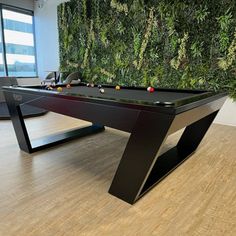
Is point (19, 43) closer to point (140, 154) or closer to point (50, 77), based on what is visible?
point (50, 77)

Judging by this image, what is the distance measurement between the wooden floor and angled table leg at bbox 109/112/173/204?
10 centimetres

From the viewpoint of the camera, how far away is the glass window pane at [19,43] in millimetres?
7152

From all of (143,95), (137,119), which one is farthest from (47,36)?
(137,119)

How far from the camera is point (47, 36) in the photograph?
23.6 feet

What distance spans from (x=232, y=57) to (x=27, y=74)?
6.88 metres

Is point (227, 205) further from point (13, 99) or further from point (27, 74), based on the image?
point (27, 74)

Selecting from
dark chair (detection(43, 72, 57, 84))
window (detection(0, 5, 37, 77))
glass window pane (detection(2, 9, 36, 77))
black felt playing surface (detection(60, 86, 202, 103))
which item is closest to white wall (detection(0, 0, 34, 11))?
window (detection(0, 5, 37, 77))

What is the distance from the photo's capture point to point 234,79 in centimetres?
370

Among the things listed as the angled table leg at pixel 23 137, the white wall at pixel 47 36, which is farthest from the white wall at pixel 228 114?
the white wall at pixel 47 36

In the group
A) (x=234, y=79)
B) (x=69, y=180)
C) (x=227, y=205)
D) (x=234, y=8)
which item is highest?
(x=234, y=8)

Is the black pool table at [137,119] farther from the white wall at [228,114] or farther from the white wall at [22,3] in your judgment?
the white wall at [22,3]

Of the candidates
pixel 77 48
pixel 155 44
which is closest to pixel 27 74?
pixel 77 48

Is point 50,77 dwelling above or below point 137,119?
below

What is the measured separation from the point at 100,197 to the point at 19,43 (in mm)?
7490
